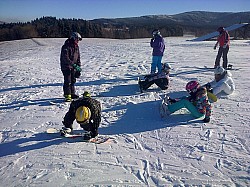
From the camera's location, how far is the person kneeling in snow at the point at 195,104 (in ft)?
15.9

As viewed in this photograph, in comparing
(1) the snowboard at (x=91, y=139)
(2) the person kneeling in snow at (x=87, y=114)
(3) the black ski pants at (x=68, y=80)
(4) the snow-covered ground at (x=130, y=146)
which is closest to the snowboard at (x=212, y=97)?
(4) the snow-covered ground at (x=130, y=146)

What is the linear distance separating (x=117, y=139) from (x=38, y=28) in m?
57.1

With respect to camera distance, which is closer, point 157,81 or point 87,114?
point 87,114

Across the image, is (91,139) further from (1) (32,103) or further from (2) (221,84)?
(2) (221,84)

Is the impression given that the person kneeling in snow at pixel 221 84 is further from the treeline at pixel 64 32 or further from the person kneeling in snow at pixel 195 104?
the treeline at pixel 64 32

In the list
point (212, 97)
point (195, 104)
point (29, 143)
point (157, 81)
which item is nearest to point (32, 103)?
point (29, 143)

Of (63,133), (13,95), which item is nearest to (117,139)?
(63,133)

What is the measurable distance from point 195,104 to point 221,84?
1.66 m

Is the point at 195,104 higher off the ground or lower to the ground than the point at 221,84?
lower

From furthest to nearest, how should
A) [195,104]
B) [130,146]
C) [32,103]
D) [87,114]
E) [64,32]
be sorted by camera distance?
[64,32] → [32,103] → [195,104] → [130,146] → [87,114]

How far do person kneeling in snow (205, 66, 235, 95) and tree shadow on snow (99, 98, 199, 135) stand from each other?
1.38m

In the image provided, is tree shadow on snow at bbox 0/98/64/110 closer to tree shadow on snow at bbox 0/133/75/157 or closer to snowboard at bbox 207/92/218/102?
tree shadow on snow at bbox 0/133/75/157

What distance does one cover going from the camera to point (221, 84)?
627 centimetres

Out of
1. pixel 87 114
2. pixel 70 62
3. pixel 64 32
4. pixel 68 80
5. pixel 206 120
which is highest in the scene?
pixel 64 32
